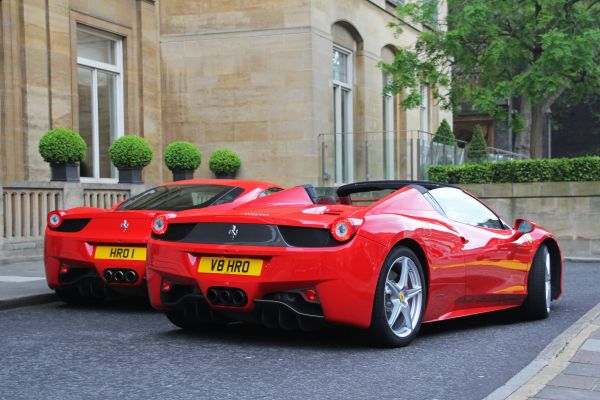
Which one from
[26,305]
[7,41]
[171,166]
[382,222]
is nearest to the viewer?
[382,222]

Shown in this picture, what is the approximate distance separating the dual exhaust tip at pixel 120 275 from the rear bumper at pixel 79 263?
0.02 meters

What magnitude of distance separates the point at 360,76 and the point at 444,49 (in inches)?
162

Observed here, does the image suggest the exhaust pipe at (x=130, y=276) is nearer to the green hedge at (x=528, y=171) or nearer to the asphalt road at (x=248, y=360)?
the asphalt road at (x=248, y=360)

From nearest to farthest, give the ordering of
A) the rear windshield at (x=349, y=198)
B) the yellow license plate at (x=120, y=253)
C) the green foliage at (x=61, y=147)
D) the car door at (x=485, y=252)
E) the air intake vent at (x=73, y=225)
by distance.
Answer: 1. the rear windshield at (x=349, y=198)
2. the car door at (x=485, y=252)
3. the yellow license plate at (x=120, y=253)
4. the air intake vent at (x=73, y=225)
5. the green foliage at (x=61, y=147)

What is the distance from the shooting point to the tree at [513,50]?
59.8ft

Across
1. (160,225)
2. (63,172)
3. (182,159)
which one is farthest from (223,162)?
(160,225)

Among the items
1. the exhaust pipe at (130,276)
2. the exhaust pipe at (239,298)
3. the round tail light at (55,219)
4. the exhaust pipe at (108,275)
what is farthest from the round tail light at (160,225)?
the round tail light at (55,219)

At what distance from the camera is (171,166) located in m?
18.8

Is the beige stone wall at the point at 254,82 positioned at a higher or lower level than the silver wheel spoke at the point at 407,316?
higher

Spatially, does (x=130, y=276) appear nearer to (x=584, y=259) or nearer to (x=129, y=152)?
(x=129, y=152)

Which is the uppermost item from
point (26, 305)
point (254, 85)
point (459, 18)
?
point (459, 18)

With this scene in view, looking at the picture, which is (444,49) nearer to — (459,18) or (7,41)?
(459,18)

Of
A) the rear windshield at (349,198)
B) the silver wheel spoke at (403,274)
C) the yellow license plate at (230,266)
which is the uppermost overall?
the rear windshield at (349,198)

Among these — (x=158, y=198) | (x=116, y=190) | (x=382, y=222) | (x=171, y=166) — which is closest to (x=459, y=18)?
(x=171, y=166)
